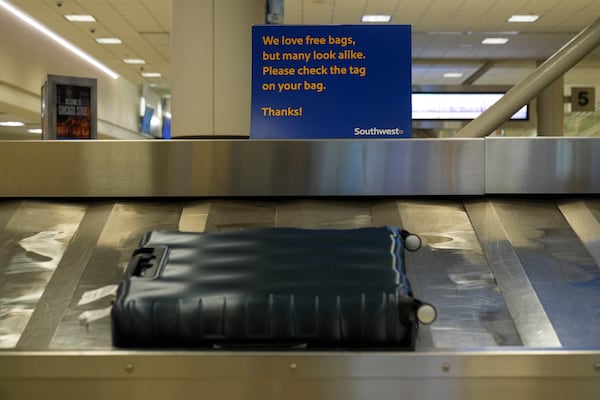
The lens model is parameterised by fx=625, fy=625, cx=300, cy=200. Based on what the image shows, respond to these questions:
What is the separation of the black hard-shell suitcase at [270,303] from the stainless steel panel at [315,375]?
43mm

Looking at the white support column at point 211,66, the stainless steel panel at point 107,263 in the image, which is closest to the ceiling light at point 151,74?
the white support column at point 211,66

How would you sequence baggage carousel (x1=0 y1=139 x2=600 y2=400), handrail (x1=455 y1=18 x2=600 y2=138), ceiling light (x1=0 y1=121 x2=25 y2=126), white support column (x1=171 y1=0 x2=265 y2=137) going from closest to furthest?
1. baggage carousel (x1=0 y1=139 x2=600 y2=400)
2. white support column (x1=171 y1=0 x2=265 y2=137)
3. handrail (x1=455 y1=18 x2=600 y2=138)
4. ceiling light (x1=0 y1=121 x2=25 y2=126)

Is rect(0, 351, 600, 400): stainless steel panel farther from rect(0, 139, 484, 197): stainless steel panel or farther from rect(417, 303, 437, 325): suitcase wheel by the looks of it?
rect(0, 139, 484, 197): stainless steel panel

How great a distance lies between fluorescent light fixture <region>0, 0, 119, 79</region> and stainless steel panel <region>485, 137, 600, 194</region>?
1011cm

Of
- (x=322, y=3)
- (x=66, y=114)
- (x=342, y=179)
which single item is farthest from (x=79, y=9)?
(x=342, y=179)

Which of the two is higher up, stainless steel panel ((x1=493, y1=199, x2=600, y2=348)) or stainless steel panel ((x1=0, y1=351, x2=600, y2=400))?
stainless steel panel ((x1=493, y1=199, x2=600, y2=348))

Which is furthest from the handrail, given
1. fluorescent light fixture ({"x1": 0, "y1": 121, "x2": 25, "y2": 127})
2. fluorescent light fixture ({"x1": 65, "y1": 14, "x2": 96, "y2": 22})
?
fluorescent light fixture ({"x1": 0, "y1": 121, "x2": 25, "y2": 127})

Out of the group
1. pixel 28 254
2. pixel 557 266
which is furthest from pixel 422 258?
pixel 28 254

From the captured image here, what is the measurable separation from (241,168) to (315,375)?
3.06 feet

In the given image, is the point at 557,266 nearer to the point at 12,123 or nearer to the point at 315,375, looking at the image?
the point at 315,375

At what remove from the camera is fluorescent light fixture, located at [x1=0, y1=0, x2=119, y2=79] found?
1070cm

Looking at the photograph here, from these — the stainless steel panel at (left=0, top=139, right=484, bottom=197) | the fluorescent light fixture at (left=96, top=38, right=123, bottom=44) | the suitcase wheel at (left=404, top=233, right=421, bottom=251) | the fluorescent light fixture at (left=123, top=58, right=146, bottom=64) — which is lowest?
the suitcase wheel at (left=404, top=233, right=421, bottom=251)

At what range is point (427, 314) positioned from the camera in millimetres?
1417

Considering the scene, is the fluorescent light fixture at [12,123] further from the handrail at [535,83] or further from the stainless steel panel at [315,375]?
the stainless steel panel at [315,375]
